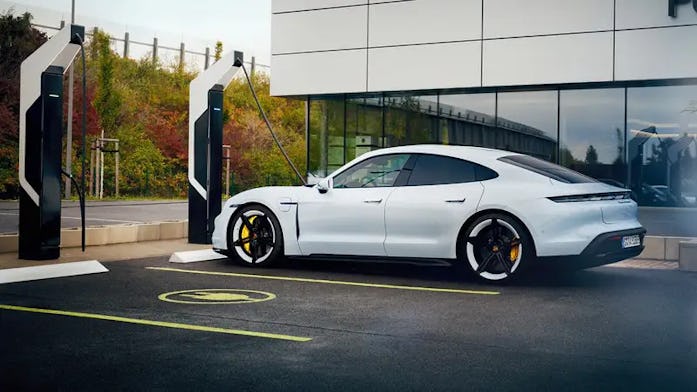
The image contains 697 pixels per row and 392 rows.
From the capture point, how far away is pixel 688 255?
10078 mm

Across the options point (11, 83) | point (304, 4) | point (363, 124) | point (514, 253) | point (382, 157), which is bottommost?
point (514, 253)

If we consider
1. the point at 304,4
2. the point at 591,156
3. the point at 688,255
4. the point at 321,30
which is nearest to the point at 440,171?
the point at 688,255

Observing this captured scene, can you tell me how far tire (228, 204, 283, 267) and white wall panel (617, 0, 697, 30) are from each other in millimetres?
11822

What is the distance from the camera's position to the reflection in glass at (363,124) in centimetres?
2202

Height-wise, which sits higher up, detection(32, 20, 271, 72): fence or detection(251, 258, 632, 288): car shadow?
detection(32, 20, 271, 72): fence

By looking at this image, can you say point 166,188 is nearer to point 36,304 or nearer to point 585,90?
point 585,90

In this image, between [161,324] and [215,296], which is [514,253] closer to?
[215,296]

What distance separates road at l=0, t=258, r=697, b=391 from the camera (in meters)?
4.58

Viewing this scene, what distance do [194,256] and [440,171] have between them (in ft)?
11.6

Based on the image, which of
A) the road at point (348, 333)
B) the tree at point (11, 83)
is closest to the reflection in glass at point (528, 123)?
the road at point (348, 333)

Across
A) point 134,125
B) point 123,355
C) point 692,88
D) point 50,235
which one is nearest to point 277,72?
point 692,88

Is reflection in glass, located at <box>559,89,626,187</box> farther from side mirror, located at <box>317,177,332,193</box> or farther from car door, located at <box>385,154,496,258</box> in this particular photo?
side mirror, located at <box>317,177,332,193</box>

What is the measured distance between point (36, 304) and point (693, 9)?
1545 cm

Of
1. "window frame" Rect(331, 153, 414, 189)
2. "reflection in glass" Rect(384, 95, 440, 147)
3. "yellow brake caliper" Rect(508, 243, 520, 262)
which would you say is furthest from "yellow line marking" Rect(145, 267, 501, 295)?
"reflection in glass" Rect(384, 95, 440, 147)
